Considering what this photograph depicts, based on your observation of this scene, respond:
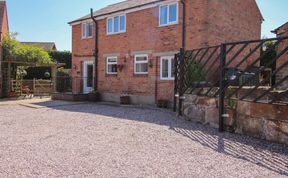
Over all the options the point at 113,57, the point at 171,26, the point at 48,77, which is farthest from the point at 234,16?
the point at 48,77

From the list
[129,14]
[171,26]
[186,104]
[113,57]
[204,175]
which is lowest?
[204,175]

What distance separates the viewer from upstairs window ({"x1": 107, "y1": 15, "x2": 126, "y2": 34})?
15.7m

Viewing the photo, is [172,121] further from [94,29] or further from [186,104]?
[94,29]

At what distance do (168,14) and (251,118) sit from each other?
831cm

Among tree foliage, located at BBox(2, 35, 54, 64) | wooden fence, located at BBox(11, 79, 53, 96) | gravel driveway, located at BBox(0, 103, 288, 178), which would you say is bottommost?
gravel driveway, located at BBox(0, 103, 288, 178)

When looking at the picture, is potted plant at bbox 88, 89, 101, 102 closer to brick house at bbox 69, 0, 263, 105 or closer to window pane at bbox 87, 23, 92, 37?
brick house at bbox 69, 0, 263, 105

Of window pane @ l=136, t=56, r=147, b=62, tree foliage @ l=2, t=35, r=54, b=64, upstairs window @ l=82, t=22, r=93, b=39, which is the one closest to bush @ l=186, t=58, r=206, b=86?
window pane @ l=136, t=56, r=147, b=62

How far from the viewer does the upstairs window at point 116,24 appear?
15.7 metres

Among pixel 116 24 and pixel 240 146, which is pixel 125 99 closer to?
pixel 116 24

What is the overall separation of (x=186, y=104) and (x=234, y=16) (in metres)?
7.29

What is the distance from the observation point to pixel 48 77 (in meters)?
26.8

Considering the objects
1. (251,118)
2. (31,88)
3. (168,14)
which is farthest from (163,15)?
(31,88)

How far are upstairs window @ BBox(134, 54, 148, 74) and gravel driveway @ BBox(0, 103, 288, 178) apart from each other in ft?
21.9

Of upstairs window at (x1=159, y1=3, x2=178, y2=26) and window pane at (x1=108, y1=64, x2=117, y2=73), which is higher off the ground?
upstairs window at (x1=159, y1=3, x2=178, y2=26)
